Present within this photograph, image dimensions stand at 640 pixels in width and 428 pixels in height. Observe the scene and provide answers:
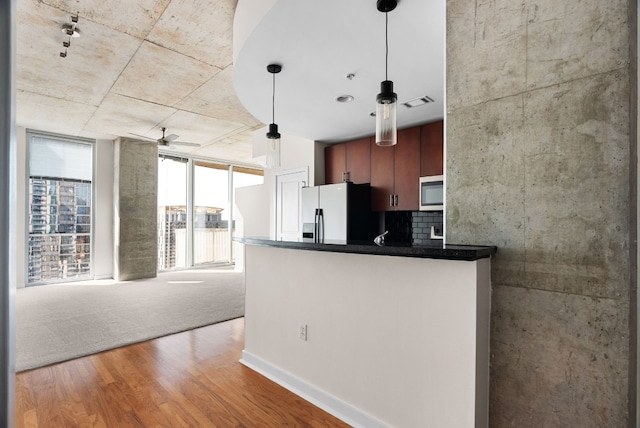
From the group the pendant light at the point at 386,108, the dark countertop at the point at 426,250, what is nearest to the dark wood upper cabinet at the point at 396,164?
the pendant light at the point at 386,108

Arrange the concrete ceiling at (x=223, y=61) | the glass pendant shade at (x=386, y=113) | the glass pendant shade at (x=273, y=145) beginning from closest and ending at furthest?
the glass pendant shade at (x=386, y=113), the concrete ceiling at (x=223, y=61), the glass pendant shade at (x=273, y=145)

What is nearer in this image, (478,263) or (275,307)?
(478,263)

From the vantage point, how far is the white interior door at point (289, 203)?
5.72m

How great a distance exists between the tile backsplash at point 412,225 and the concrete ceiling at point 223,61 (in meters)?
1.28

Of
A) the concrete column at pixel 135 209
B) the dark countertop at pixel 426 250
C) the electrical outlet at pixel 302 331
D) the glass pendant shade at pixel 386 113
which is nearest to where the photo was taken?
the dark countertop at pixel 426 250

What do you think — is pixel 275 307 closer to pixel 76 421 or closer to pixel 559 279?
pixel 76 421

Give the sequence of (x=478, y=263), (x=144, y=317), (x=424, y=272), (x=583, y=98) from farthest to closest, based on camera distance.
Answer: (x=144, y=317) → (x=424, y=272) → (x=478, y=263) → (x=583, y=98)

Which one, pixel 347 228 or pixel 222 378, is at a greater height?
pixel 347 228

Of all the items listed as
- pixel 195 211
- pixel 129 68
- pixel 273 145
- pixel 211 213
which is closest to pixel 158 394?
pixel 273 145

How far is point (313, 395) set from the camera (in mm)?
2301

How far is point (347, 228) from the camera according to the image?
4723 mm

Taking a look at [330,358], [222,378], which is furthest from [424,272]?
[222,378]

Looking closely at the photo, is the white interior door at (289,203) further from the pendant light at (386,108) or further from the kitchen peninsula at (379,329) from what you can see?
the pendant light at (386,108)

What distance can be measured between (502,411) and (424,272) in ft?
2.43
